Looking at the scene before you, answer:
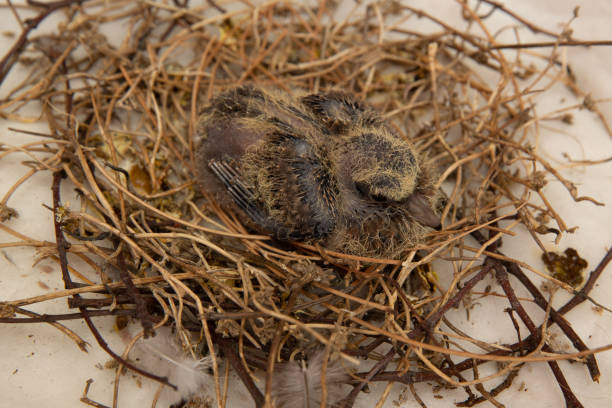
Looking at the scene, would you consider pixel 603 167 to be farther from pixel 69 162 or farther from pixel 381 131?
pixel 69 162

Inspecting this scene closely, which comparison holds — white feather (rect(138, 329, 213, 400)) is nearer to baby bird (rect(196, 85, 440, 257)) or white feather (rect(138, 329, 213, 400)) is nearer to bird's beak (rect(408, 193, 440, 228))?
baby bird (rect(196, 85, 440, 257))

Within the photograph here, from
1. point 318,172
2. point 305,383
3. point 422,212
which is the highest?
point 318,172

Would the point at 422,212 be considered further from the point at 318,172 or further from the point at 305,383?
the point at 305,383

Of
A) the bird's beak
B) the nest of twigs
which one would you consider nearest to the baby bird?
the bird's beak

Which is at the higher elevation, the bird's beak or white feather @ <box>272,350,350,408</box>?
the bird's beak

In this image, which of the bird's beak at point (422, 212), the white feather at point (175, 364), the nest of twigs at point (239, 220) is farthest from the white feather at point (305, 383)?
the bird's beak at point (422, 212)

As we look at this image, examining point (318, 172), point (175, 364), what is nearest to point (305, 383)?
point (175, 364)
